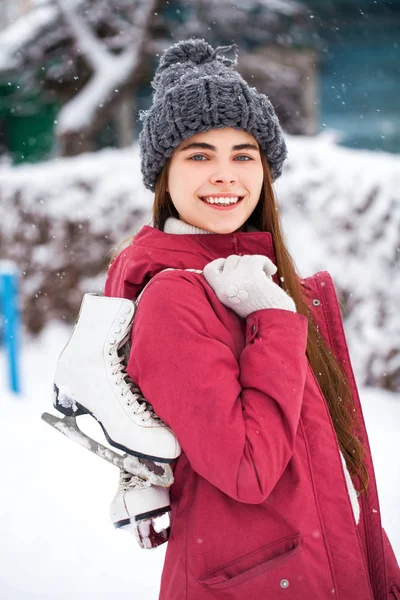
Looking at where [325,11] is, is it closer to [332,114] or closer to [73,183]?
[332,114]

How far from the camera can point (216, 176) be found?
1589mm

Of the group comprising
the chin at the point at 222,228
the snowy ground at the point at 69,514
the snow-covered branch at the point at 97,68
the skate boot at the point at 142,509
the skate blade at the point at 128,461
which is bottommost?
the snowy ground at the point at 69,514

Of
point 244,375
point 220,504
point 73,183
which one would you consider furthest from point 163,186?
point 73,183

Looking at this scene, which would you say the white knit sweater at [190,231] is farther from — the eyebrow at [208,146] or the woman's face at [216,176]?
the eyebrow at [208,146]

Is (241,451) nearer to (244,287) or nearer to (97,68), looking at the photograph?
(244,287)

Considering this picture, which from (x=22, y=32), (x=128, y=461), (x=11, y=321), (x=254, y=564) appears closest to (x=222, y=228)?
(x=128, y=461)

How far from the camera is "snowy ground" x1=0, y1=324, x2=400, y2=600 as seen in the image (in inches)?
116

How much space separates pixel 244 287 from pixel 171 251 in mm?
232

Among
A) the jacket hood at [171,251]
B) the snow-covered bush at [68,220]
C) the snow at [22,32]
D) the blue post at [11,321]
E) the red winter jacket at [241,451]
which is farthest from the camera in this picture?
the snow at [22,32]

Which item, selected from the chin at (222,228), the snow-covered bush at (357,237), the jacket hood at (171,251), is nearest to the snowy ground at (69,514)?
the snow-covered bush at (357,237)

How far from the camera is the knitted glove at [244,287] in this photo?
1.41m

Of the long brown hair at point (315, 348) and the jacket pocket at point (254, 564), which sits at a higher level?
the long brown hair at point (315, 348)

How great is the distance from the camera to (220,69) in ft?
5.58

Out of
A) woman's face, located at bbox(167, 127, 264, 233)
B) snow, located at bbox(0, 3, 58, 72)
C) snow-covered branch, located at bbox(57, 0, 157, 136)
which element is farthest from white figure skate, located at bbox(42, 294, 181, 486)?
snow, located at bbox(0, 3, 58, 72)
